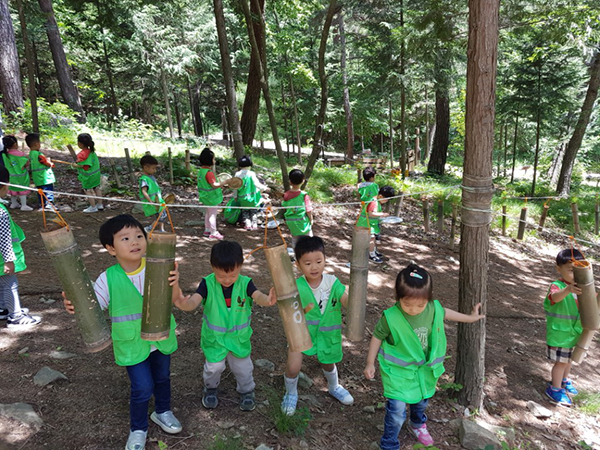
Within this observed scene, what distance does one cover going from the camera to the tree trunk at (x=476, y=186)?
3.12m

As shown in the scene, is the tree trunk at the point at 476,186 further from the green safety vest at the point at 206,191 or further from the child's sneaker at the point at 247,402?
the green safety vest at the point at 206,191

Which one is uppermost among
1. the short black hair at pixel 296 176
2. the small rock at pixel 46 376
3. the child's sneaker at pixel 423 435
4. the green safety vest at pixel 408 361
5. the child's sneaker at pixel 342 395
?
the short black hair at pixel 296 176

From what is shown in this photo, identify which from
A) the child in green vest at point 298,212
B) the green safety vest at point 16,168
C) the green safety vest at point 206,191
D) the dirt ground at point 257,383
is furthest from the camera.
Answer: the green safety vest at point 16,168

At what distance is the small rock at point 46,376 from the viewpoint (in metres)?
3.31

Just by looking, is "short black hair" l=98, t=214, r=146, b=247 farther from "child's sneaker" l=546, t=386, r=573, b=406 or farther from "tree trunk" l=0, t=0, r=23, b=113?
"tree trunk" l=0, t=0, r=23, b=113

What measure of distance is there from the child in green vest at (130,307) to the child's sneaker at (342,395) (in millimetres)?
1646

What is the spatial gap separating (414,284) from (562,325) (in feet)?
7.82

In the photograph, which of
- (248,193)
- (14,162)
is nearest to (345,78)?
(248,193)

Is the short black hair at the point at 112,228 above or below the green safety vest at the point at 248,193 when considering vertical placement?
above

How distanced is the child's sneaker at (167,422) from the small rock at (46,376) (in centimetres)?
104

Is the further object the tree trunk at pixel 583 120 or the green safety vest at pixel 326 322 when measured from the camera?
the tree trunk at pixel 583 120

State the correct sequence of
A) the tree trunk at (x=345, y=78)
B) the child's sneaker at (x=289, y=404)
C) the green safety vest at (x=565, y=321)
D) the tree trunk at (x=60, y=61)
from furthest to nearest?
the tree trunk at (x=345, y=78) < the tree trunk at (x=60, y=61) < the green safety vest at (x=565, y=321) < the child's sneaker at (x=289, y=404)

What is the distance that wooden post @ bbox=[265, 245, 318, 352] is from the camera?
273 cm

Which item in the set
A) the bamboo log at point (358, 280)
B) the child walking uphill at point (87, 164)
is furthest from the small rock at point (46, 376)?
the child walking uphill at point (87, 164)
